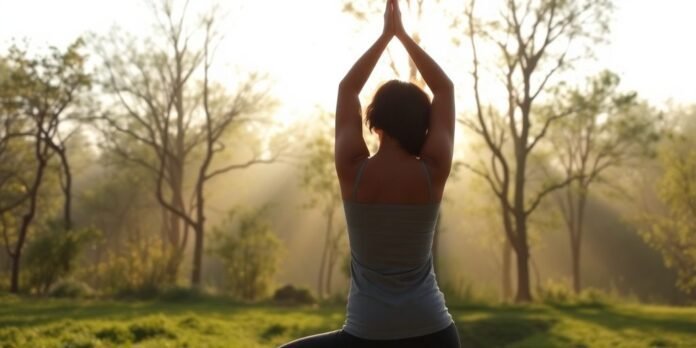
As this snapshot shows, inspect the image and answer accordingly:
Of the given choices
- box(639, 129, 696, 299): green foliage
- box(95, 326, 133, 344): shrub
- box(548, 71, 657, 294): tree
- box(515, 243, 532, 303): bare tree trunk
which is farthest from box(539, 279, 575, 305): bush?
box(95, 326, 133, 344): shrub

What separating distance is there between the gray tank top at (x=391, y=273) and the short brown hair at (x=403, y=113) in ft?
0.43

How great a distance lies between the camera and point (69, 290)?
2431 centimetres

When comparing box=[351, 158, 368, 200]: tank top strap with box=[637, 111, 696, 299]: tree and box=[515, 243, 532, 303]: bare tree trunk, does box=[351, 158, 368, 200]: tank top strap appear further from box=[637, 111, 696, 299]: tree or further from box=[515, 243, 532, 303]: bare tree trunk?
box=[637, 111, 696, 299]: tree

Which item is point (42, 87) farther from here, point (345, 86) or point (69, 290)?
point (345, 86)

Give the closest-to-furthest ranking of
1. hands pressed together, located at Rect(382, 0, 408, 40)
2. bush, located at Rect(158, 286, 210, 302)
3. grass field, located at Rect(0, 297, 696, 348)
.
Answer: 1. hands pressed together, located at Rect(382, 0, 408, 40)
2. grass field, located at Rect(0, 297, 696, 348)
3. bush, located at Rect(158, 286, 210, 302)

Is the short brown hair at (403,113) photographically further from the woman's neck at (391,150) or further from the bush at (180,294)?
the bush at (180,294)

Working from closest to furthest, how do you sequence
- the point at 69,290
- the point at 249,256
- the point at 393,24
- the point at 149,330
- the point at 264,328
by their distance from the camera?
the point at 393,24 → the point at 149,330 → the point at 264,328 → the point at 69,290 → the point at 249,256

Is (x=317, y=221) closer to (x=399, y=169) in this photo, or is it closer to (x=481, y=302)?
(x=481, y=302)

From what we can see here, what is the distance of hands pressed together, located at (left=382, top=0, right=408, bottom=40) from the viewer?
2867 millimetres

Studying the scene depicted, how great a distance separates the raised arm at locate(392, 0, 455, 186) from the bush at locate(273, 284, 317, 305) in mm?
23670

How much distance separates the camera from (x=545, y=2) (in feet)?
93.6

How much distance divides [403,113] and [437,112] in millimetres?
120

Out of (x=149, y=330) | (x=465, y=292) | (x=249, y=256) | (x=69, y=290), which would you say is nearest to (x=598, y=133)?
(x=465, y=292)

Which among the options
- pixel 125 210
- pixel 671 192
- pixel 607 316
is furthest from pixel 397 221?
pixel 125 210
